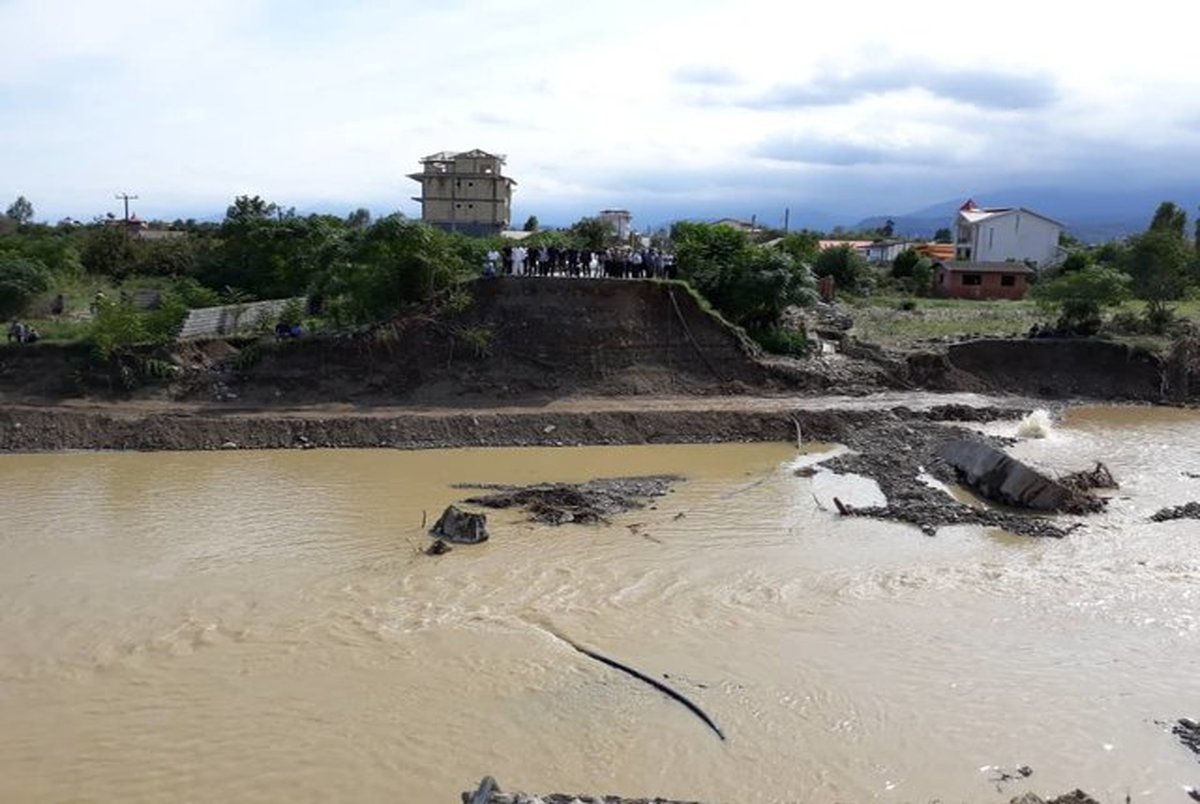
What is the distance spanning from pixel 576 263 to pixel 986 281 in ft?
93.4

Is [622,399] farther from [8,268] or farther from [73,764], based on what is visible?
[8,268]

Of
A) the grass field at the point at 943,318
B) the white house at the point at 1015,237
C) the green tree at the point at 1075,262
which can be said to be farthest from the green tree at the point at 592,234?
the white house at the point at 1015,237

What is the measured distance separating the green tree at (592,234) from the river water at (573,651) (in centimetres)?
1834

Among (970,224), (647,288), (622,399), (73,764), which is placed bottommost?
(73,764)

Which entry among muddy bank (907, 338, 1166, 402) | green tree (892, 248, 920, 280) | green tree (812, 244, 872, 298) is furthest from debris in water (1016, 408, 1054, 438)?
green tree (892, 248, 920, 280)

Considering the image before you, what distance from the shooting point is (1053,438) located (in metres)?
22.9

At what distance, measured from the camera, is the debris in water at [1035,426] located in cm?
2295

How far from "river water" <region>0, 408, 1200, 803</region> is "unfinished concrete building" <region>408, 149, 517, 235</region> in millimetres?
35165

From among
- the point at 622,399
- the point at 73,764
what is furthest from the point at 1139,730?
the point at 622,399

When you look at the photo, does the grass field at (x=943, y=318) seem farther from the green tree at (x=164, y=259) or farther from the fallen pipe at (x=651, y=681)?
the green tree at (x=164, y=259)

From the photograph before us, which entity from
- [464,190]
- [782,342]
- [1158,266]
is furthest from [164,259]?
[1158,266]

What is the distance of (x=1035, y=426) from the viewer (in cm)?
2309

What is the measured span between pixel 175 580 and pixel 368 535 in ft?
10.1

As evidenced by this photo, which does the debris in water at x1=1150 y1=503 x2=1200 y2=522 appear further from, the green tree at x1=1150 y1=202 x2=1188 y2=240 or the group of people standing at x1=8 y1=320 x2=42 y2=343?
the green tree at x1=1150 y1=202 x2=1188 y2=240
